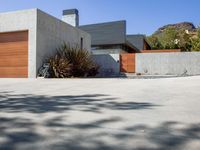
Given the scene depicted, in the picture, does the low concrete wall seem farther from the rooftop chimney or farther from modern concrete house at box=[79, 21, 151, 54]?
modern concrete house at box=[79, 21, 151, 54]

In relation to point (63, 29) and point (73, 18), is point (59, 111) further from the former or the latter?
point (73, 18)

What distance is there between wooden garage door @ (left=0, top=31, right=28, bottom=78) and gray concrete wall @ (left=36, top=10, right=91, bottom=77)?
2.52 ft

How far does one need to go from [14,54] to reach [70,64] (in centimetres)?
324

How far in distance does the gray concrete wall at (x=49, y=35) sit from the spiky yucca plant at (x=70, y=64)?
532mm

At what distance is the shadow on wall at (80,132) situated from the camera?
2930 mm

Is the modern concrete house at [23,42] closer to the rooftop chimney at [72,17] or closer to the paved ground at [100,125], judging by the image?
the paved ground at [100,125]

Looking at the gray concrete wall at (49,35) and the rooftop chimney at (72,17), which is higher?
the rooftop chimney at (72,17)

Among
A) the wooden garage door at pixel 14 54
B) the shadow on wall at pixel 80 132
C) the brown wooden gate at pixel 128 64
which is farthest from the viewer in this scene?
the brown wooden gate at pixel 128 64

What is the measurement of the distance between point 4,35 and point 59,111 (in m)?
13.8

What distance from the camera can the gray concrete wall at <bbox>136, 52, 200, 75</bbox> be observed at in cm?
2417

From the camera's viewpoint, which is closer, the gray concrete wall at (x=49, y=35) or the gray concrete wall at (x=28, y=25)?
the gray concrete wall at (x=28, y=25)

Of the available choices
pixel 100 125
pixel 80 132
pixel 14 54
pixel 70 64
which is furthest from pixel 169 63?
pixel 80 132

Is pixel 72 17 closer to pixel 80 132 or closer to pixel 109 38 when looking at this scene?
pixel 109 38

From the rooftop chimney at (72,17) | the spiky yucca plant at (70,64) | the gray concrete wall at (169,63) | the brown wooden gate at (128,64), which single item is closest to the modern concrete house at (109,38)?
the rooftop chimney at (72,17)
